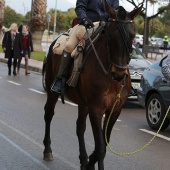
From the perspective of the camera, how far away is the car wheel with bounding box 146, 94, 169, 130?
393 inches

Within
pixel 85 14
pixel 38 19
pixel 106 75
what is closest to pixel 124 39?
pixel 106 75

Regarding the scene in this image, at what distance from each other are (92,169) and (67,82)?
1119 mm

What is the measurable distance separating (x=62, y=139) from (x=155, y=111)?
2.41 m

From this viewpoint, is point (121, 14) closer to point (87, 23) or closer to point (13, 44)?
point (87, 23)

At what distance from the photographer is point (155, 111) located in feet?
33.7

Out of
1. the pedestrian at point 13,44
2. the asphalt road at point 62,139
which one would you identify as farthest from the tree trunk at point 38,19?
the asphalt road at point 62,139

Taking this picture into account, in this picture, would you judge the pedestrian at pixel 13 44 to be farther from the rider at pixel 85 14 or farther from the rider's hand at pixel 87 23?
the rider's hand at pixel 87 23

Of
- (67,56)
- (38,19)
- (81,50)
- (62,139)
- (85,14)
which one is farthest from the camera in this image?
(38,19)

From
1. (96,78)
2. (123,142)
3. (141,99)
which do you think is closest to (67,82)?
(96,78)

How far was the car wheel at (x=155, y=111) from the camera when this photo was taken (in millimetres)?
9977

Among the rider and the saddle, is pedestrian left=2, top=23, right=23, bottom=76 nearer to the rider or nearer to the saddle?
the rider

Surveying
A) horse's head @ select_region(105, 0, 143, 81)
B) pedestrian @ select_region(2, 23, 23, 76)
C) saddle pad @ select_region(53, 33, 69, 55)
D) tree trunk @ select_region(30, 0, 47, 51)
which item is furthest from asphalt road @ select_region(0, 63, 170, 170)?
tree trunk @ select_region(30, 0, 47, 51)

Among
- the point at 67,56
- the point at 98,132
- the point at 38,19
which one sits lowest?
the point at 98,132

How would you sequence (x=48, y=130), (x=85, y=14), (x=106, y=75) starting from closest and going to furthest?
(x=106, y=75) → (x=85, y=14) → (x=48, y=130)
